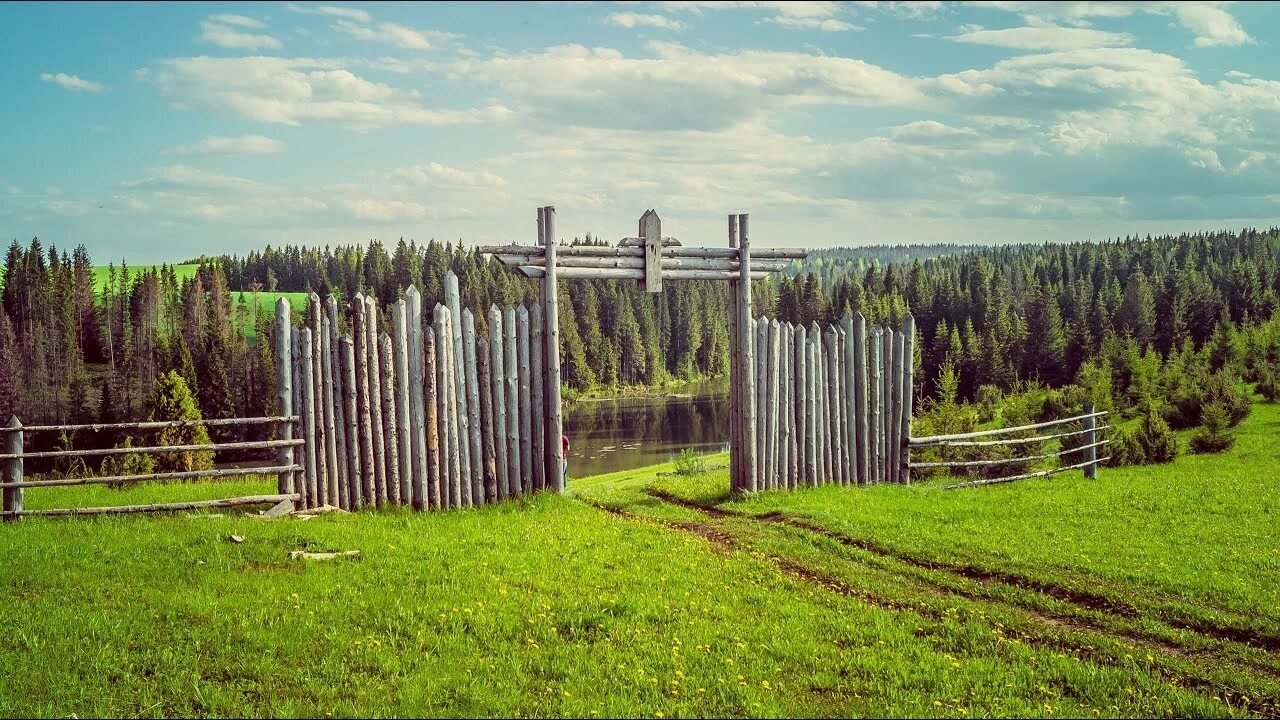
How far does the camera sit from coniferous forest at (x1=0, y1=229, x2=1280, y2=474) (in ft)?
278

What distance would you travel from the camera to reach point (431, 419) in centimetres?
1380

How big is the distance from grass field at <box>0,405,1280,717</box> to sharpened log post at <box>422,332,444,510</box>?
2.43ft

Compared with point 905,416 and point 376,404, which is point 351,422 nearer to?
point 376,404

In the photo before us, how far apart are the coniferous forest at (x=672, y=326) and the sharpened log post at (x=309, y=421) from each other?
123 feet

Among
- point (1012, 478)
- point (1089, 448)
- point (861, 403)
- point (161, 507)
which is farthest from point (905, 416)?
point (161, 507)

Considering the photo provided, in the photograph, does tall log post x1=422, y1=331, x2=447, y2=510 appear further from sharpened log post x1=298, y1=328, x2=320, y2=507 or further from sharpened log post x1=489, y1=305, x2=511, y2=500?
sharpened log post x1=298, y1=328, x2=320, y2=507

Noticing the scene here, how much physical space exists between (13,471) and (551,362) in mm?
7492

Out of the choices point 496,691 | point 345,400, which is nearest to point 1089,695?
point 496,691

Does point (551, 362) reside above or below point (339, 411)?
above

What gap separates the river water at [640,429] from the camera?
202 feet

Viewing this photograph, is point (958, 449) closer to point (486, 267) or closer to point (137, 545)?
point (137, 545)

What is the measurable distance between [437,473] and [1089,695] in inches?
375

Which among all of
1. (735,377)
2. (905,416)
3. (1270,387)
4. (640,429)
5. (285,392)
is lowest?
(640,429)

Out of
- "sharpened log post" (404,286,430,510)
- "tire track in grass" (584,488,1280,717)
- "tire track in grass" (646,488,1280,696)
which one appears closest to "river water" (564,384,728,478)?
"sharpened log post" (404,286,430,510)
